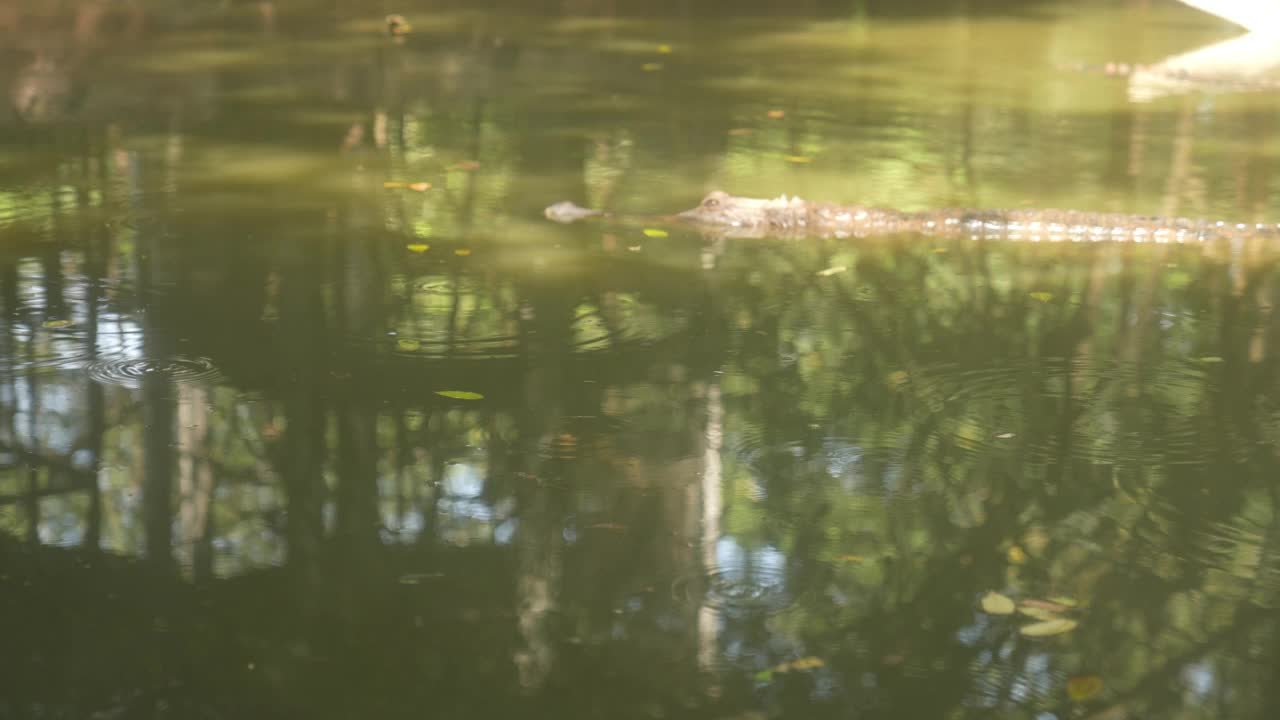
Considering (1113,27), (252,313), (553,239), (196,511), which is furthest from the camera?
(1113,27)

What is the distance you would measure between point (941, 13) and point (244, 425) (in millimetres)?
11629

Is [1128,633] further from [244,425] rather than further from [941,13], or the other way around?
[941,13]

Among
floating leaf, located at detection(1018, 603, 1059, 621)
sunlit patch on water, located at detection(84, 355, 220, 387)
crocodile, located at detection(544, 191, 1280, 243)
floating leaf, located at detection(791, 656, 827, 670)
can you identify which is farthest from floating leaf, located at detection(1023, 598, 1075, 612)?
crocodile, located at detection(544, 191, 1280, 243)

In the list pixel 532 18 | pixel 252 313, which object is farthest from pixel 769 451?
pixel 532 18

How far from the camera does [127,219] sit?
267 inches

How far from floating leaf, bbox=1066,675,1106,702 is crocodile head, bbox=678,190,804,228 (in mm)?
3910

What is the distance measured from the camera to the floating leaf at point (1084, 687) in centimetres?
309

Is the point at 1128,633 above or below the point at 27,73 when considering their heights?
below

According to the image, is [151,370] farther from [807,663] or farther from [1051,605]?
[1051,605]

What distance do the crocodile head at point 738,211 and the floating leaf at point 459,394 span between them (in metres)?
2.43

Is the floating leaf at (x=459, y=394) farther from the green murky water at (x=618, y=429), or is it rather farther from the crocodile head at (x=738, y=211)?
the crocodile head at (x=738, y=211)

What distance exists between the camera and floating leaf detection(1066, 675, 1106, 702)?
3094mm

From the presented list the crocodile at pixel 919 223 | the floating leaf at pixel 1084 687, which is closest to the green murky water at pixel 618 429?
the floating leaf at pixel 1084 687

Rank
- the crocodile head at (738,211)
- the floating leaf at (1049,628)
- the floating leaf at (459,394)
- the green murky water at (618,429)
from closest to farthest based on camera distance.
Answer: the green murky water at (618,429) < the floating leaf at (1049,628) < the floating leaf at (459,394) < the crocodile head at (738,211)
